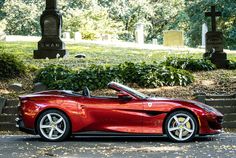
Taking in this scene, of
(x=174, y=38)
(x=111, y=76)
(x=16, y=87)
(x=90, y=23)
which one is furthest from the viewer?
(x=90, y=23)

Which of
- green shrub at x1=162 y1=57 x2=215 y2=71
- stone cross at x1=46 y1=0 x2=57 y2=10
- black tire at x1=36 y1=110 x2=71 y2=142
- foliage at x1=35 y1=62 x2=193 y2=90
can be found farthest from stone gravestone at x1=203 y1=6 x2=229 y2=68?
black tire at x1=36 y1=110 x2=71 y2=142

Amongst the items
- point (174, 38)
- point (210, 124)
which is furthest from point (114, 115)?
point (174, 38)

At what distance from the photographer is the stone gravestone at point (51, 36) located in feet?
69.1

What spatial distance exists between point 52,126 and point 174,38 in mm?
21722

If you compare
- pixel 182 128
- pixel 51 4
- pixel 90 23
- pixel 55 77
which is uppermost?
pixel 90 23

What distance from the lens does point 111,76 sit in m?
15.1

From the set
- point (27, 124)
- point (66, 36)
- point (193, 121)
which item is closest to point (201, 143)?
point (193, 121)

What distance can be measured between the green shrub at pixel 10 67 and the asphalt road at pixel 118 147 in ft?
19.2

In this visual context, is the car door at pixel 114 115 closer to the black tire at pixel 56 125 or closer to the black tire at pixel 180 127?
the black tire at pixel 56 125

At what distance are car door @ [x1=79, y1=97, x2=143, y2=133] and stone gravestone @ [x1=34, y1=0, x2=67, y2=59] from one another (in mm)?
11486

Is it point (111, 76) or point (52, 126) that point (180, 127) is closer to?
point (52, 126)

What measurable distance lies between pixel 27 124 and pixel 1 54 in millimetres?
7279

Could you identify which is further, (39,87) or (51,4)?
(51,4)

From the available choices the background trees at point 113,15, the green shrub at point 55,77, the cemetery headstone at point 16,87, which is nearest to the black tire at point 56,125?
the green shrub at point 55,77
